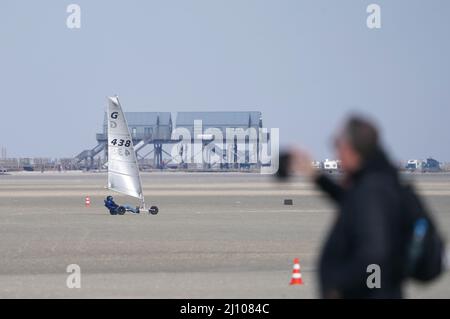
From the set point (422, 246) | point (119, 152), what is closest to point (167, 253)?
point (422, 246)

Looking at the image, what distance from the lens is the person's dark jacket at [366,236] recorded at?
6297 mm

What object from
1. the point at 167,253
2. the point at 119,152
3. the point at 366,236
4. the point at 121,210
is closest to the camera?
the point at 366,236

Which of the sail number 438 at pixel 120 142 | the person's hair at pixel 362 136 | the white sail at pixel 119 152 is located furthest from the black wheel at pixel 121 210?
the person's hair at pixel 362 136

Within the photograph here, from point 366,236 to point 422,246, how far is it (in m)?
0.36

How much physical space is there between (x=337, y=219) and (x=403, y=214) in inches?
15.8

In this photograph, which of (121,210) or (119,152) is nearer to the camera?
(121,210)

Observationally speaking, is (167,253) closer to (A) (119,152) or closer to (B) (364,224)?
(B) (364,224)

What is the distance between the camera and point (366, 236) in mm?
6273

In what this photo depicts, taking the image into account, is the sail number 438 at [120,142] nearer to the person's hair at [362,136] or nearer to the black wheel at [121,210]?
the black wheel at [121,210]

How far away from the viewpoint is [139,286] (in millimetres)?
16984
